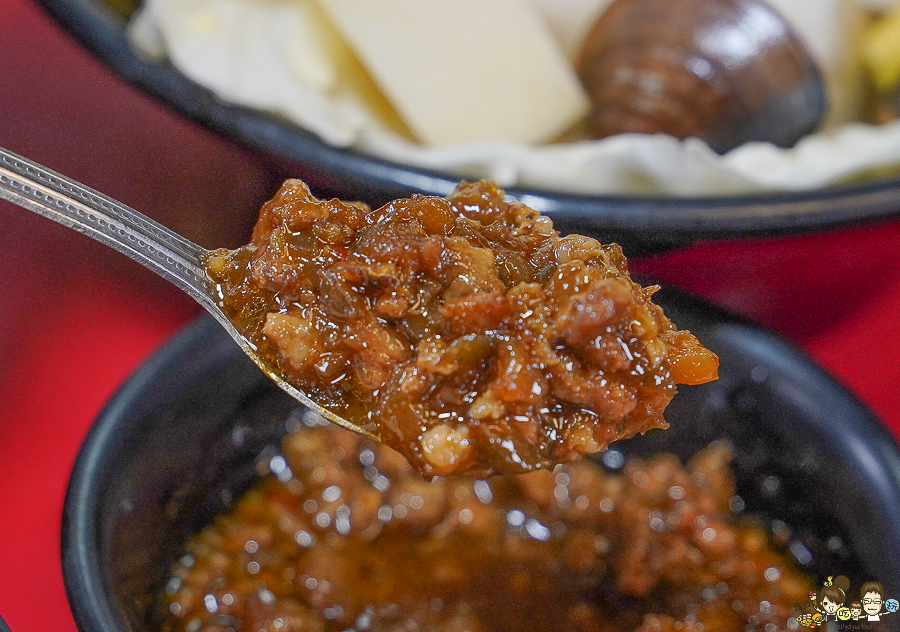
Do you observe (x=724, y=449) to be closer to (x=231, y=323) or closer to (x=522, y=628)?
(x=522, y=628)

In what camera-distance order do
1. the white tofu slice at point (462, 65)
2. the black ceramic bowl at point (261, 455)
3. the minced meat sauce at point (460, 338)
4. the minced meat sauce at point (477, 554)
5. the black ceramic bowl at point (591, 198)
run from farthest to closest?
the white tofu slice at point (462, 65), the black ceramic bowl at point (591, 198), the minced meat sauce at point (477, 554), the black ceramic bowl at point (261, 455), the minced meat sauce at point (460, 338)

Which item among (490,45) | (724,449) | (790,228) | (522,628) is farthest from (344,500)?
(490,45)

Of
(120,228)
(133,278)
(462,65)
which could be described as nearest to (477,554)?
(120,228)

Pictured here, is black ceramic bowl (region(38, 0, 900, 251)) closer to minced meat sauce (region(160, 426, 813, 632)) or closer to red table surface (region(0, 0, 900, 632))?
red table surface (region(0, 0, 900, 632))

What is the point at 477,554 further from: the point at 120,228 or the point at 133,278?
the point at 133,278
